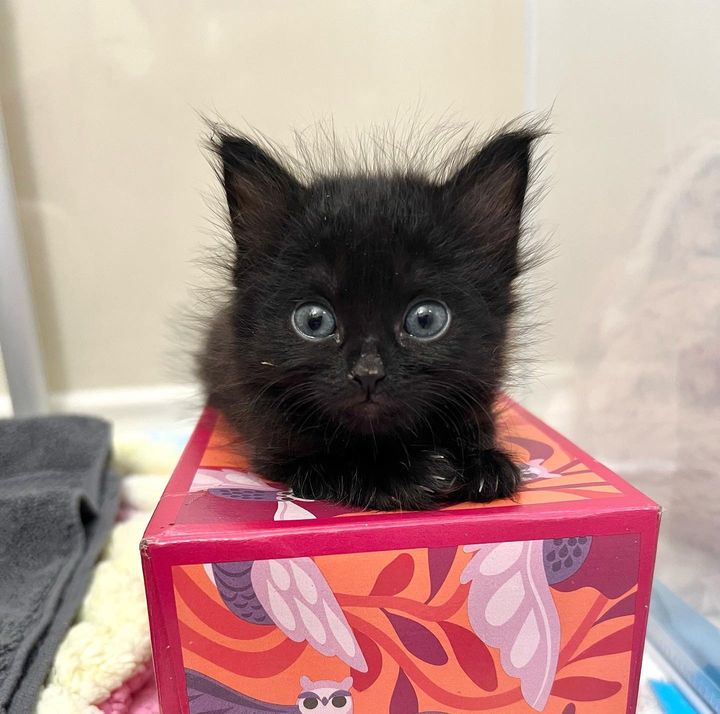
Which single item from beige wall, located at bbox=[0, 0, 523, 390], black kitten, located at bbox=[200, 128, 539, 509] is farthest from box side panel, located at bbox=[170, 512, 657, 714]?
beige wall, located at bbox=[0, 0, 523, 390]

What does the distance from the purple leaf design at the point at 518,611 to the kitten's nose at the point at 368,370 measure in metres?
0.26

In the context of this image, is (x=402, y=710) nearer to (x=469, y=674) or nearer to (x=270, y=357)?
(x=469, y=674)

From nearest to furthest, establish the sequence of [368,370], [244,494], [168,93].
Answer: [368,370] → [244,494] → [168,93]

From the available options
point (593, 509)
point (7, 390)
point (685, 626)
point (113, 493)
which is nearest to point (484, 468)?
point (593, 509)

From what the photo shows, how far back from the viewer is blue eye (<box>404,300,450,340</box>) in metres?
0.95

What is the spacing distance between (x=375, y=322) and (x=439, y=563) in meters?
0.34

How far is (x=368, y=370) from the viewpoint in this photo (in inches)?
34.1

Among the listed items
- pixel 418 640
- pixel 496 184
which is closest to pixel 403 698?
pixel 418 640

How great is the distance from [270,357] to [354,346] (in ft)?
0.48

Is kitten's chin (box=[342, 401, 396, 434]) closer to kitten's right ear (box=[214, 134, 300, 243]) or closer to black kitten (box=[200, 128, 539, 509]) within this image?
black kitten (box=[200, 128, 539, 509])

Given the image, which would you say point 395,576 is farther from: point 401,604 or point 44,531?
point 44,531

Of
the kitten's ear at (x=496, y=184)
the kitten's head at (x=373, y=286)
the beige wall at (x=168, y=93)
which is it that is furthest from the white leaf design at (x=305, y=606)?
the beige wall at (x=168, y=93)

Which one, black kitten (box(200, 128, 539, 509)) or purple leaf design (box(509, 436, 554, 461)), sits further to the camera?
purple leaf design (box(509, 436, 554, 461))

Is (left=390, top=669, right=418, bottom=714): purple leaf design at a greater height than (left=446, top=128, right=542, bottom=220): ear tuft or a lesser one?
lesser
